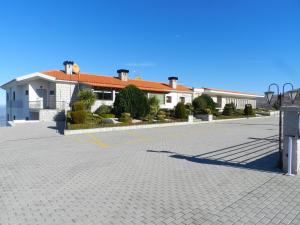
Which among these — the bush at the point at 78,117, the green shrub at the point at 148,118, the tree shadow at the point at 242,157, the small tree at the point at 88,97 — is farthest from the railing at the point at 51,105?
the tree shadow at the point at 242,157

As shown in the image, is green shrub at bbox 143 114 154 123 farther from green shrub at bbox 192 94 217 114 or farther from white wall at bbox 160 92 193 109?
white wall at bbox 160 92 193 109

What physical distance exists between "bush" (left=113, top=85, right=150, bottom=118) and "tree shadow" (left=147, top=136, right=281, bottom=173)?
546 inches

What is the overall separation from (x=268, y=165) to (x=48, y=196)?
733cm

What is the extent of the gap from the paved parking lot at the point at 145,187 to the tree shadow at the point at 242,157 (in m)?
0.03

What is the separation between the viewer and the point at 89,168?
8617 millimetres

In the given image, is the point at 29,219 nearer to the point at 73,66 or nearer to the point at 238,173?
the point at 238,173

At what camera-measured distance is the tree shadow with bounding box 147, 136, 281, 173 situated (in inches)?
350

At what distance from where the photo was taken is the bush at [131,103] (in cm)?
2502

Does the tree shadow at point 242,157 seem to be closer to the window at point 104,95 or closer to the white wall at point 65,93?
the window at point 104,95

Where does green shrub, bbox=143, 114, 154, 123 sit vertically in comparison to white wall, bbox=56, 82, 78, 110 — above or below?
below

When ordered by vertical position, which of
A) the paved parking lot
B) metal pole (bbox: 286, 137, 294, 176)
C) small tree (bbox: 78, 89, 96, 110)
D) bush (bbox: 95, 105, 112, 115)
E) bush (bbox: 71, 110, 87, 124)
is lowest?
the paved parking lot

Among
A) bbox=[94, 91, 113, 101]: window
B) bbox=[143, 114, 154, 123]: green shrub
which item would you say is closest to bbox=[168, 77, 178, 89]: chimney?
bbox=[143, 114, 154, 123]: green shrub

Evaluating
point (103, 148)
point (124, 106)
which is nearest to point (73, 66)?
point (124, 106)

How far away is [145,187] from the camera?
6.62 meters
